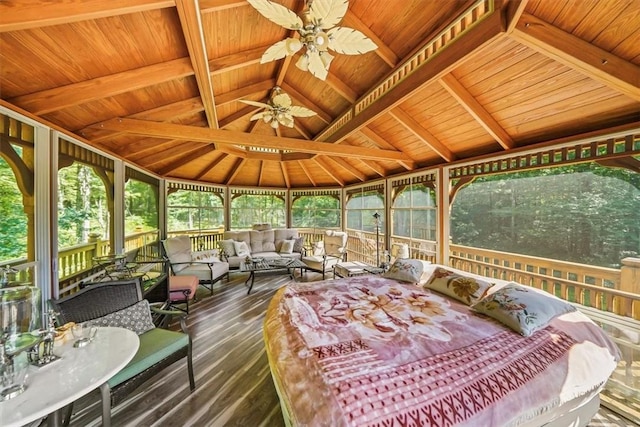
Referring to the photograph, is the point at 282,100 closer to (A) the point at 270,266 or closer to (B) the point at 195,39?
(B) the point at 195,39

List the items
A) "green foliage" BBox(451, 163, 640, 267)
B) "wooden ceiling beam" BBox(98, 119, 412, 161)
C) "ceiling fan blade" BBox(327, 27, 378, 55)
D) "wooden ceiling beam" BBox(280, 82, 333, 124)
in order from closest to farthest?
"ceiling fan blade" BBox(327, 27, 378, 55)
"wooden ceiling beam" BBox(98, 119, 412, 161)
"green foliage" BBox(451, 163, 640, 267)
"wooden ceiling beam" BBox(280, 82, 333, 124)

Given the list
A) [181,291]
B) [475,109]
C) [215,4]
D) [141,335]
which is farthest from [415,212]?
[141,335]

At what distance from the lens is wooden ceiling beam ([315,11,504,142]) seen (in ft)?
6.45

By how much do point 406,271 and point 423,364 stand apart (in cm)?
192

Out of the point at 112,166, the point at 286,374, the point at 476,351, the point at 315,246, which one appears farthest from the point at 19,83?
the point at 315,246

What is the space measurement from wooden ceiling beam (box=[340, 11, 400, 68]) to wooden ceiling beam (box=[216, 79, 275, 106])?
184 centimetres

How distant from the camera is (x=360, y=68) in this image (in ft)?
11.3

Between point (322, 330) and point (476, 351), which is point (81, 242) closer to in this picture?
point (322, 330)

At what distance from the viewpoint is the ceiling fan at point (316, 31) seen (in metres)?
1.69

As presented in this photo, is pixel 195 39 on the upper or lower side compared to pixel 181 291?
upper

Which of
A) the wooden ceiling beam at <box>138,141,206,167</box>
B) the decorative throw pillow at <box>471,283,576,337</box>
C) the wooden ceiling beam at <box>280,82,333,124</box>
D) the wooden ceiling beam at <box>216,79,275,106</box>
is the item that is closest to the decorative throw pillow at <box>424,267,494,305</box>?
the decorative throw pillow at <box>471,283,576,337</box>

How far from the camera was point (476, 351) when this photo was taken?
1.66 m

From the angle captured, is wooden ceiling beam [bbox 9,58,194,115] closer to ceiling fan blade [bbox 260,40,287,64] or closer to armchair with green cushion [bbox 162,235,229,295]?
ceiling fan blade [bbox 260,40,287,64]

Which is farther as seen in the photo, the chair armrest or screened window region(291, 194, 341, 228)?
screened window region(291, 194, 341, 228)
